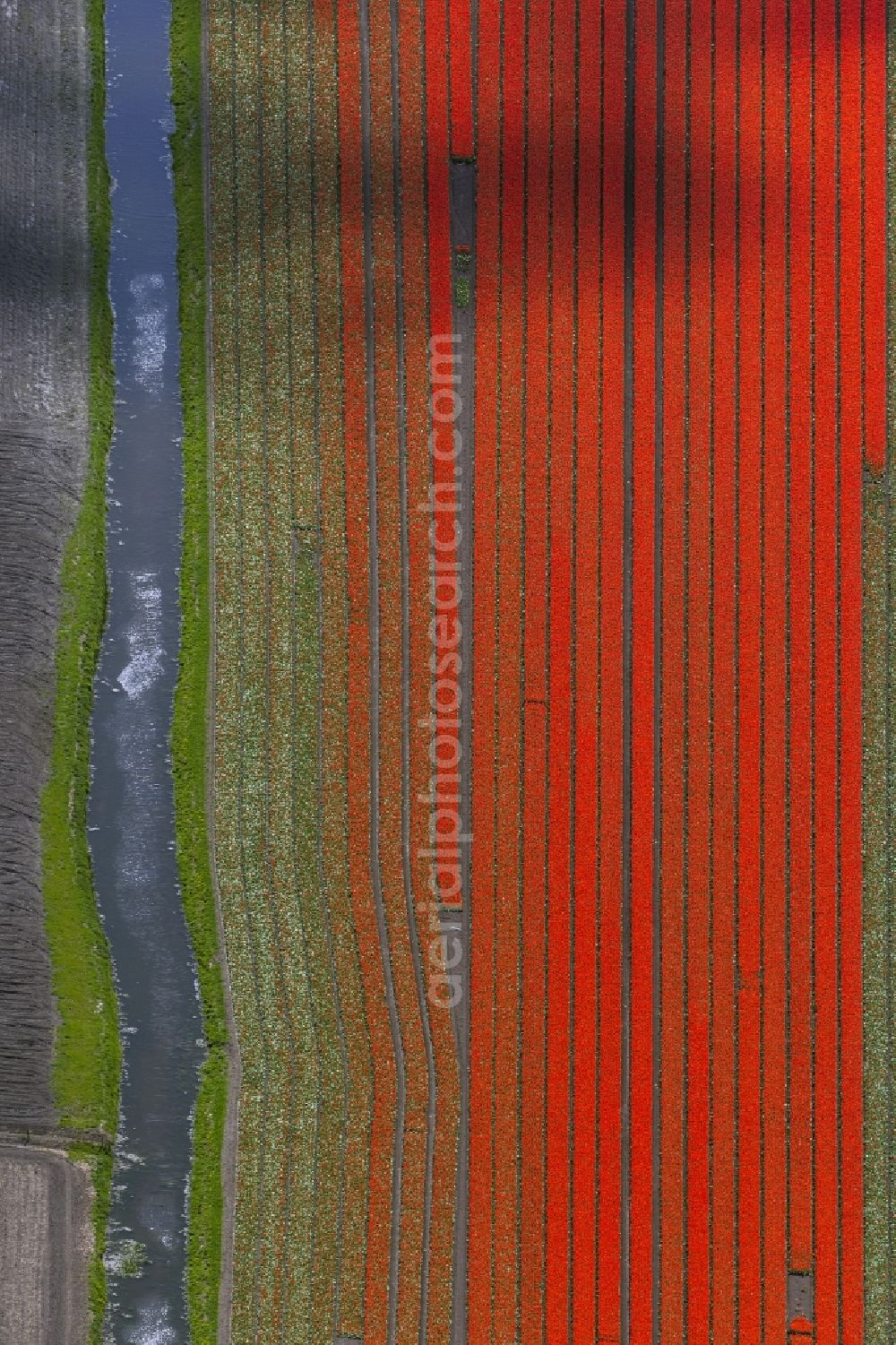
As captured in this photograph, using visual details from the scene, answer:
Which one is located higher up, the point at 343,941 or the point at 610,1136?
the point at 343,941

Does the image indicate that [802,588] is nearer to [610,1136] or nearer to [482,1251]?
[610,1136]

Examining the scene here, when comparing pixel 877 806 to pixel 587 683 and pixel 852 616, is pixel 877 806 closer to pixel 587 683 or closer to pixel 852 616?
pixel 852 616

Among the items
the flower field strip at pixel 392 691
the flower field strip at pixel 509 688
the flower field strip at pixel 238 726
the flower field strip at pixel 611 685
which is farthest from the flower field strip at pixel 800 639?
the flower field strip at pixel 238 726

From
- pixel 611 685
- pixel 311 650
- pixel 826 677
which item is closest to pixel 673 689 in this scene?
pixel 611 685

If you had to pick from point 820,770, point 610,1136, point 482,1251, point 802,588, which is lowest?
point 482,1251

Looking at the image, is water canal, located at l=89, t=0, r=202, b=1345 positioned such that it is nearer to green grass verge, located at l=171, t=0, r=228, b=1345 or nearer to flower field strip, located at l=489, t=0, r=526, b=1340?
green grass verge, located at l=171, t=0, r=228, b=1345

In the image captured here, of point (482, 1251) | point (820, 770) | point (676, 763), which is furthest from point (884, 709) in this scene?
point (482, 1251)
